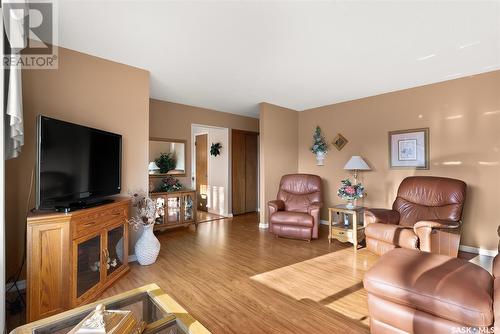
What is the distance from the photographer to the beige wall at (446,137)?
10.4ft

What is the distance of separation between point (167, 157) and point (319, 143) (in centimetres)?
303

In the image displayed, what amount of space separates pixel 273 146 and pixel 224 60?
2300 mm

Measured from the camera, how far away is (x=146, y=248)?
2816 millimetres

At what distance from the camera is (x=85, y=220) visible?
2.03 m

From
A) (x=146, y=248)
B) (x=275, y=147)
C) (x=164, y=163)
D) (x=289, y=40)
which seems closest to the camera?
(x=289, y=40)

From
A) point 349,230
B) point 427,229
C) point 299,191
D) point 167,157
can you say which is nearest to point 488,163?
point 427,229

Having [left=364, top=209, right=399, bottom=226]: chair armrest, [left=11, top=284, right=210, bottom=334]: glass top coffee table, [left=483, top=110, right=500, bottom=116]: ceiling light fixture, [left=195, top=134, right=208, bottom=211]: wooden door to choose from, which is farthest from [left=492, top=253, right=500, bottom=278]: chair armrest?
[left=195, top=134, right=208, bottom=211]: wooden door

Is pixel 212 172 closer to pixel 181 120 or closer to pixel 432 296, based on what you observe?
pixel 181 120

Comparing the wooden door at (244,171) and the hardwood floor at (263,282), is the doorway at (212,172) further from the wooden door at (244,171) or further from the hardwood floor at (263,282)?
the hardwood floor at (263,282)

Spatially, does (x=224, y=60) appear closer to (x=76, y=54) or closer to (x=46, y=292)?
(x=76, y=54)

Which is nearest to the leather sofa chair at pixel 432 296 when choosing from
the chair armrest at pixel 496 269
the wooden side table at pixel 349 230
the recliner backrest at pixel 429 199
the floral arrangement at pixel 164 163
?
the chair armrest at pixel 496 269

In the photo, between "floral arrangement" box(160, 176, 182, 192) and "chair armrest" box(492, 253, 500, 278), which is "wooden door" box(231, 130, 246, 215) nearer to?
"floral arrangement" box(160, 176, 182, 192)

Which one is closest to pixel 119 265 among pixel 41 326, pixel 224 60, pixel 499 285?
pixel 41 326

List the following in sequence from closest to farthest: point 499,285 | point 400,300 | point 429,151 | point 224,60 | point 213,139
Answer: point 499,285 < point 400,300 < point 224,60 < point 429,151 < point 213,139
